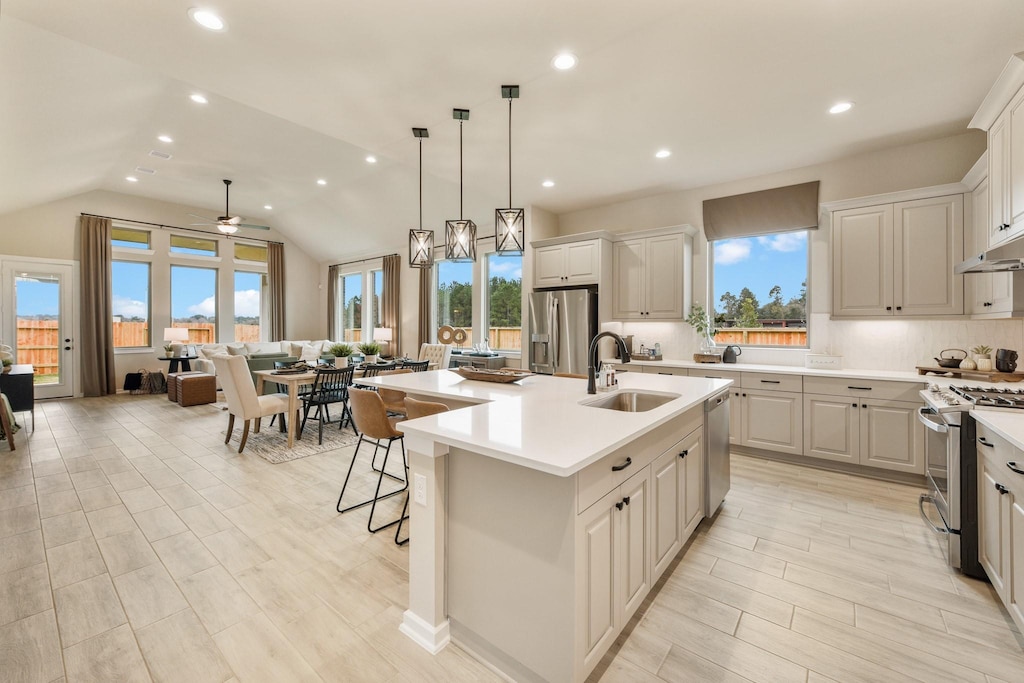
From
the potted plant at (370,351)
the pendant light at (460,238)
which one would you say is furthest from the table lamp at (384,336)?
Result: the pendant light at (460,238)

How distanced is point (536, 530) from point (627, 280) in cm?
423

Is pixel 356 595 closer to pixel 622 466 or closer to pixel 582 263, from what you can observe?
pixel 622 466

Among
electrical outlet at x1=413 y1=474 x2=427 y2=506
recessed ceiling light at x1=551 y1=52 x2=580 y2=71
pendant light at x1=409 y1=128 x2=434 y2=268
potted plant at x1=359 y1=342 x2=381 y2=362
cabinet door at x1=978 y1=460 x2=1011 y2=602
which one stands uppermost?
recessed ceiling light at x1=551 y1=52 x2=580 y2=71

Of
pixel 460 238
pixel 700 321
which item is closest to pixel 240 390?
pixel 460 238

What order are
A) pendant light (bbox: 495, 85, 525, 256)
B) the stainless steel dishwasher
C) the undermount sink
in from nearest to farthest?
the undermount sink → the stainless steel dishwasher → pendant light (bbox: 495, 85, 525, 256)

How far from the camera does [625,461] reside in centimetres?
165

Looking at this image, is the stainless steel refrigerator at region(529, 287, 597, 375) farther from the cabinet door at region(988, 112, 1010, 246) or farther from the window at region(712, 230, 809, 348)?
the cabinet door at region(988, 112, 1010, 246)

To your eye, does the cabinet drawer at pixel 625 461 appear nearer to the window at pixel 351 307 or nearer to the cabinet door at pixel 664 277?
the cabinet door at pixel 664 277

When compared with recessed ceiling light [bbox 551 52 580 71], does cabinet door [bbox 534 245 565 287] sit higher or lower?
lower

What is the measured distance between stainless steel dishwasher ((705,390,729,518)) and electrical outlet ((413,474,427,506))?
5.96 ft

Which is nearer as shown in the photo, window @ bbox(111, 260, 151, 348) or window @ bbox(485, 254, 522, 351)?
window @ bbox(485, 254, 522, 351)

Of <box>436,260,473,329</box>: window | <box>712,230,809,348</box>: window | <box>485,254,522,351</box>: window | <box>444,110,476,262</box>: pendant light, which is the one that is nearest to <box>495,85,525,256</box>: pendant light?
<box>444,110,476,262</box>: pendant light

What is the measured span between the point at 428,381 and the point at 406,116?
2.30m

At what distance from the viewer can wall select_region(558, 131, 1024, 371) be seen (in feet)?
11.8
